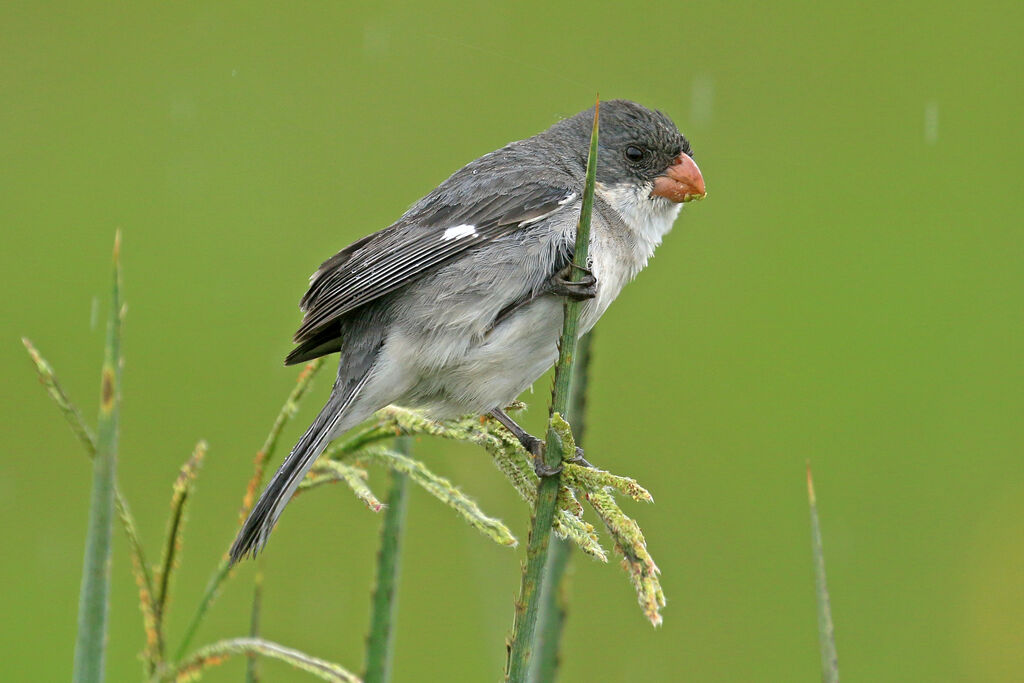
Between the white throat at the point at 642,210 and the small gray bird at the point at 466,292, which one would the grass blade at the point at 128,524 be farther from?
the white throat at the point at 642,210

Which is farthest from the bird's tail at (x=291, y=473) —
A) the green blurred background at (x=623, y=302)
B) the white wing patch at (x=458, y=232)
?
the green blurred background at (x=623, y=302)

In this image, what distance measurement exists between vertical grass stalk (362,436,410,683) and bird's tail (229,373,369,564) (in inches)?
8.5

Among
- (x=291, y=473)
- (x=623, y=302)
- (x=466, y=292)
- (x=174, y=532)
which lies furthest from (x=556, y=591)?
(x=623, y=302)

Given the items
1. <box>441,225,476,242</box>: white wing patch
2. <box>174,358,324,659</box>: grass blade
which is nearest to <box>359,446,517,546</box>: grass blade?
<box>174,358,324,659</box>: grass blade

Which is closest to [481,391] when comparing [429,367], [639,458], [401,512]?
[429,367]

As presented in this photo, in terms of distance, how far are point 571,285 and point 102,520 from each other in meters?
1.24

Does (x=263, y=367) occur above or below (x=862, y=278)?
below

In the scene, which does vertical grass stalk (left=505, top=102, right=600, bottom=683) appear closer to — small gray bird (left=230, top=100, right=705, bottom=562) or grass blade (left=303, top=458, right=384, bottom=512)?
grass blade (left=303, top=458, right=384, bottom=512)

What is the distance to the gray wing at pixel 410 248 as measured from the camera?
247cm

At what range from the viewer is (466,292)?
2520 mm

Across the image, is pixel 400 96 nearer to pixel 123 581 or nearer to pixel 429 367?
pixel 123 581

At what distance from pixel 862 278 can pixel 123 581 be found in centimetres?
440

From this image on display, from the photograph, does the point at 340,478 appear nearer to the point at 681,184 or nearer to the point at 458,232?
the point at 458,232

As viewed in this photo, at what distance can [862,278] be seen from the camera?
645 centimetres
